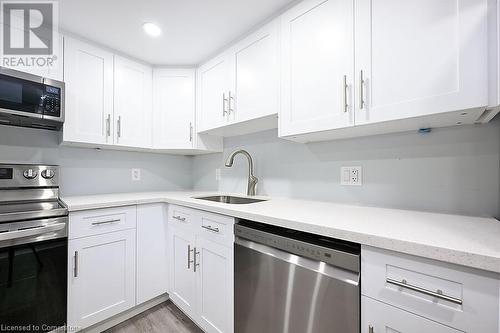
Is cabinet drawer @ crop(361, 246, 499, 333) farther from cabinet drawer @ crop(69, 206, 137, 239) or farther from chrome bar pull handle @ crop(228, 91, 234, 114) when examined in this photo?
cabinet drawer @ crop(69, 206, 137, 239)

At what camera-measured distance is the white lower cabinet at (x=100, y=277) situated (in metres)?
1.34

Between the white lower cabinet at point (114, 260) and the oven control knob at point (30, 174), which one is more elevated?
the oven control knob at point (30, 174)

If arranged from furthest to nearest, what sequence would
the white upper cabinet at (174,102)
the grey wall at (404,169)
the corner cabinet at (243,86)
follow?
the white upper cabinet at (174,102) → the corner cabinet at (243,86) → the grey wall at (404,169)

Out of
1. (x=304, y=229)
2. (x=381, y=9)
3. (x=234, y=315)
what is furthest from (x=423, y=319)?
(x=381, y=9)

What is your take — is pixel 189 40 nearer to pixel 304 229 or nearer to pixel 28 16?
pixel 28 16

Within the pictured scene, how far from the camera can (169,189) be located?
8.11ft

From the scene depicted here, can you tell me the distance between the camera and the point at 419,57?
86 cm

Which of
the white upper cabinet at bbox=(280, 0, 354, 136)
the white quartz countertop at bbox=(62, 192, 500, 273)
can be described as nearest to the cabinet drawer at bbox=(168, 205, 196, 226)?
the white quartz countertop at bbox=(62, 192, 500, 273)

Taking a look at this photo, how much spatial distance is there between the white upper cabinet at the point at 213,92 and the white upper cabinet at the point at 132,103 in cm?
49

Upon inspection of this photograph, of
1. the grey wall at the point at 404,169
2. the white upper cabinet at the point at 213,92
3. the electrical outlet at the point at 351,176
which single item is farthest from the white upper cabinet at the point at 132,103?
the electrical outlet at the point at 351,176

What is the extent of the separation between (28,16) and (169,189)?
5.73 ft

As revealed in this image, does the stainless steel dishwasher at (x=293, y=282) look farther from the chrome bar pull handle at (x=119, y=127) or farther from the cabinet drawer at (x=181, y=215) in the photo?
the chrome bar pull handle at (x=119, y=127)

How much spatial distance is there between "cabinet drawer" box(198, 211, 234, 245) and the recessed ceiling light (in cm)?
137

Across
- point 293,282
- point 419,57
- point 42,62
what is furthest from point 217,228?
point 42,62
